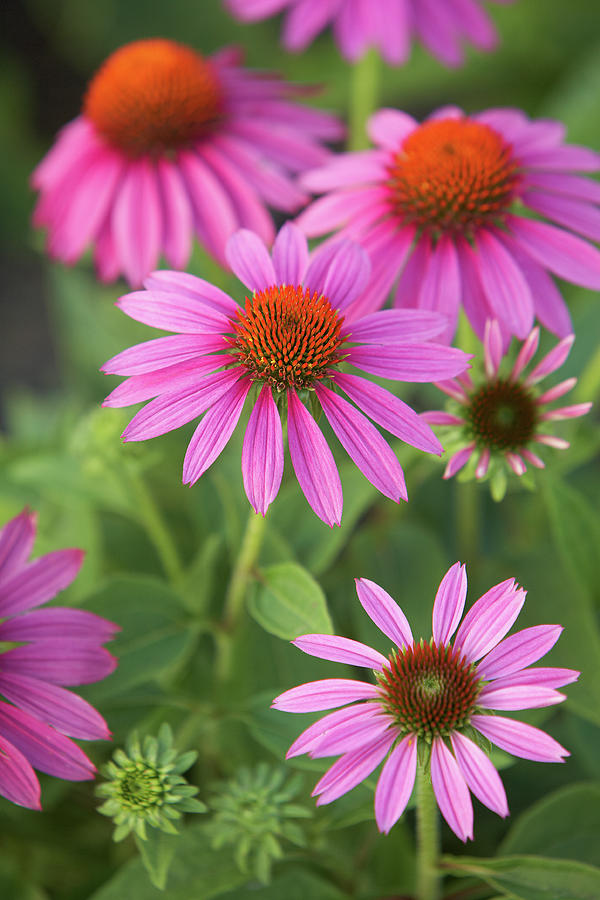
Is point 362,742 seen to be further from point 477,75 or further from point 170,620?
point 477,75

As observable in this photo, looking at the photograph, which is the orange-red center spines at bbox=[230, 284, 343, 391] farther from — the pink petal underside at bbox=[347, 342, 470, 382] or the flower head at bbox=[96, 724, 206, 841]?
the flower head at bbox=[96, 724, 206, 841]

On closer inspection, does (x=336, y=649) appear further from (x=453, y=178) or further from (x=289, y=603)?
(x=453, y=178)

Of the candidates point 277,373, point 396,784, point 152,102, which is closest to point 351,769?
point 396,784

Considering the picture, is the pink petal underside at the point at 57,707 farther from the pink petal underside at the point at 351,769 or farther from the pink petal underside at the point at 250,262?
the pink petal underside at the point at 250,262

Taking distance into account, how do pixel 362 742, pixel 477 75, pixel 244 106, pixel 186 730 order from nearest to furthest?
pixel 362 742
pixel 186 730
pixel 244 106
pixel 477 75

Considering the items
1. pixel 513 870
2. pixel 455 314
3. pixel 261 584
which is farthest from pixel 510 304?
pixel 513 870

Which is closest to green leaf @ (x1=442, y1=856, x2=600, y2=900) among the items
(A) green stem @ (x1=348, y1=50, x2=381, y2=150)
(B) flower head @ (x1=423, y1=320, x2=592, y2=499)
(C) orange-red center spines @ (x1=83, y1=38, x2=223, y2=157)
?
(B) flower head @ (x1=423, y1=320, x2=592, y2=499)
